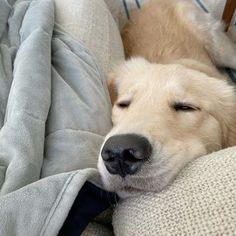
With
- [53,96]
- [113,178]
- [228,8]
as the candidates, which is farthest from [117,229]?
[228,8]

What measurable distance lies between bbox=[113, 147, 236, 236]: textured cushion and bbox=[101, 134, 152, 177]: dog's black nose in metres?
0.08

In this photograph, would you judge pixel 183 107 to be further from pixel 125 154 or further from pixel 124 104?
pixel 125 154

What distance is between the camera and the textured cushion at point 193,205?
2.36 feet

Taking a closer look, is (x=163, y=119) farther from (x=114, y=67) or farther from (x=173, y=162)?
(x=114, y=67)

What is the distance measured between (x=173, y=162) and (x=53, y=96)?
0.47 meters

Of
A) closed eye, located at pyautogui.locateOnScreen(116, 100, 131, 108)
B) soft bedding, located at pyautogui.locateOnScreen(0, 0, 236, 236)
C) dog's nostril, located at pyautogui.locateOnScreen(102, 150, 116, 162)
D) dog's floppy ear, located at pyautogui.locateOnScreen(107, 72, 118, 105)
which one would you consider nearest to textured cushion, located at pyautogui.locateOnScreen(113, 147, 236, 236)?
soft bedding, located at pyautogui.locateOnScreen(0, 0, 236, 236)

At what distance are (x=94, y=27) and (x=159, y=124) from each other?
0.69 meters

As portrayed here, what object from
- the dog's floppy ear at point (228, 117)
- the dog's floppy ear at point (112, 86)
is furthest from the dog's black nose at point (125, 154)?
the dog's floppy ear at point (112, 86)

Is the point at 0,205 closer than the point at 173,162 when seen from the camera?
Yes

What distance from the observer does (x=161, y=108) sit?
3.48ft

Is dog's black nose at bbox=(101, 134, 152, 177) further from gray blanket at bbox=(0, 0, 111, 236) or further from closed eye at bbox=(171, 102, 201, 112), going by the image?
closed eye at bbox=(171, 102, 201, 112)

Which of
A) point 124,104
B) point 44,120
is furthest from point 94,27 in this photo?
point 44,120

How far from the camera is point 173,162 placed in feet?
2.88

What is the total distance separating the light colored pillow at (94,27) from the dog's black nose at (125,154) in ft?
2.02
